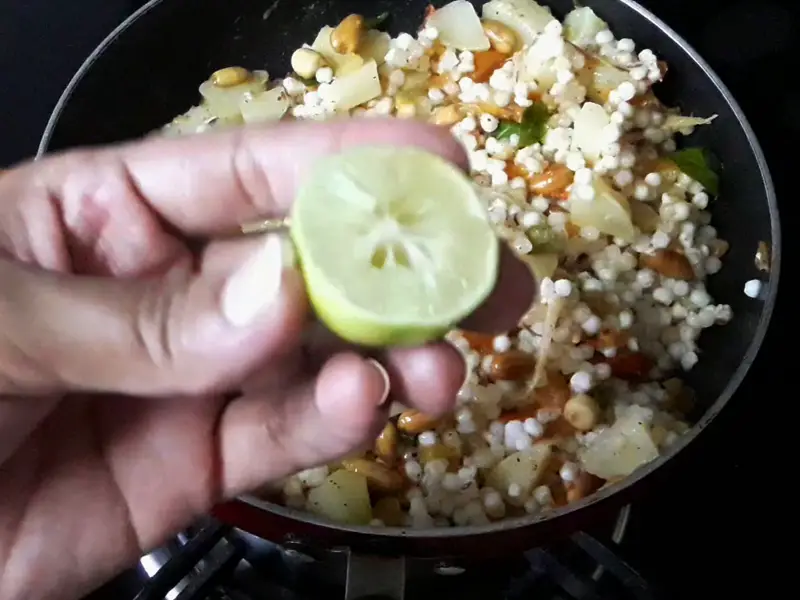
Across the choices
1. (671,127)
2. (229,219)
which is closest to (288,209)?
(229,219)

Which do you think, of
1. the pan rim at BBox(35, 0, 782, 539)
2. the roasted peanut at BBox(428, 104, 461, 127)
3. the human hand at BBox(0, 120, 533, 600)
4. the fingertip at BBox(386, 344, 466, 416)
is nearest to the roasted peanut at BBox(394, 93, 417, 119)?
the roasted peanut at BBox(428, 104, 461, 127)

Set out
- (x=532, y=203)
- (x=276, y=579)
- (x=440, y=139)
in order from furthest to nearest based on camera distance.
Answer: (x=532, y=203)
(x=276, y=579)
(x=440, y=139)

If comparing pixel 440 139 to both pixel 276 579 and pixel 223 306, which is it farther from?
pixel 276 579

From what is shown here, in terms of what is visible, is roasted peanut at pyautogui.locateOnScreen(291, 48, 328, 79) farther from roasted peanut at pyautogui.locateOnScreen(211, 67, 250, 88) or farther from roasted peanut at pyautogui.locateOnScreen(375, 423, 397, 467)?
roasted peanut at pyautogui.locateOnScreen(375, 423, 397, 467)

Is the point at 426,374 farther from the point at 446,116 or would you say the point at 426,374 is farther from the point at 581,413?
the point at 446,116

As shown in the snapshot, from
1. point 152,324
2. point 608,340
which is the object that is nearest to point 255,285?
point 152,324

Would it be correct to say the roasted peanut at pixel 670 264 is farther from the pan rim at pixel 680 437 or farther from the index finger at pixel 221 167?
the index finger at pixel 221 167
